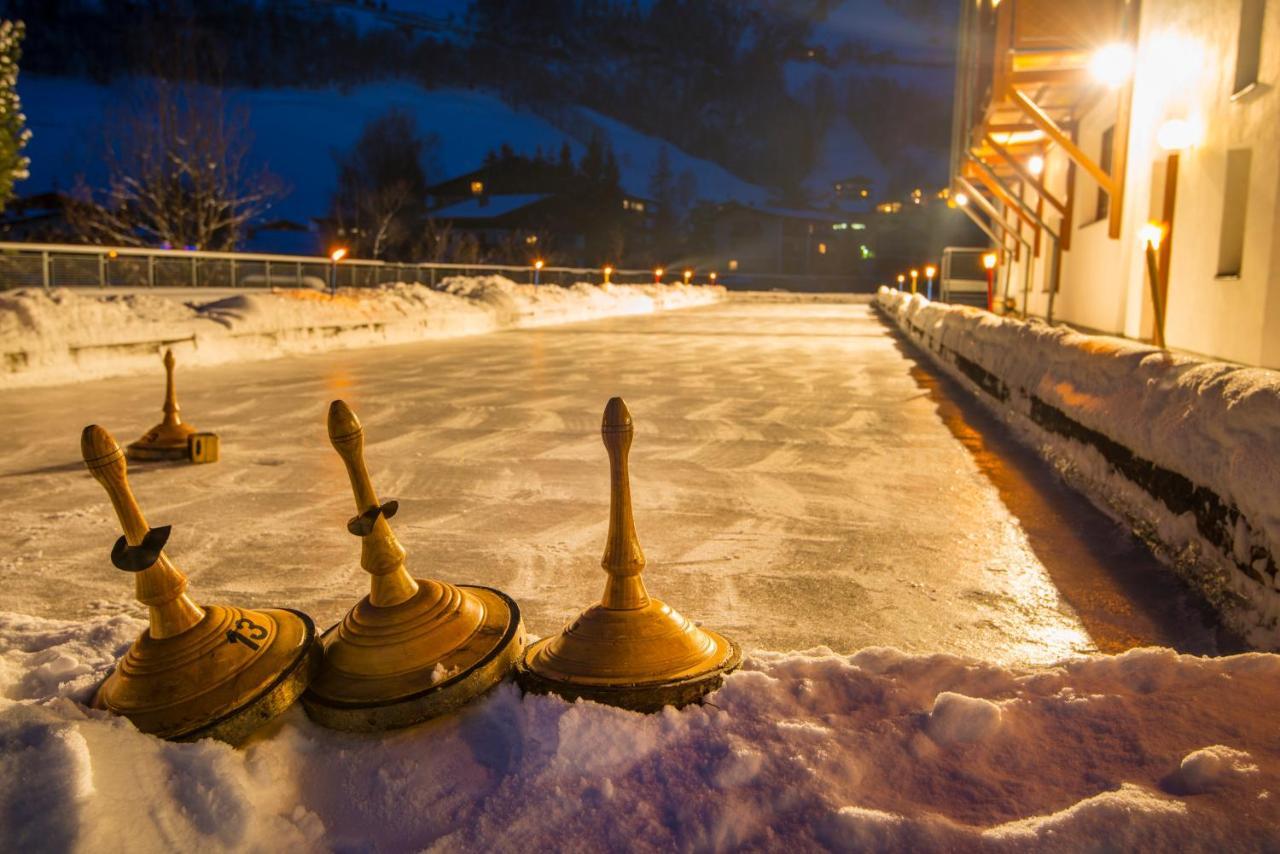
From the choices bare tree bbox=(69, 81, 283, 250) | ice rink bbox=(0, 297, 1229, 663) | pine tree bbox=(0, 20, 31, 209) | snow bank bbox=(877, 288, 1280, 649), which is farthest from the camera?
bare tree bbox=(69, 81, 283, 250)

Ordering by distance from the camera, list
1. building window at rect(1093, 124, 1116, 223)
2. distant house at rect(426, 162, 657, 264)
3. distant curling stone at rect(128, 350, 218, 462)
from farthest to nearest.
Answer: distant house at rect(426, 162, 657, 264), building window at rect(1093, 124, 1116, 223), distant curling stone at rect(128, 350, 218, 462)

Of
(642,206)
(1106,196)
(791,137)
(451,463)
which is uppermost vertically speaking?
(791,137)

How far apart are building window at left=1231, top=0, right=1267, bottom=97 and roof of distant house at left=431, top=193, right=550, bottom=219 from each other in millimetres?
74509

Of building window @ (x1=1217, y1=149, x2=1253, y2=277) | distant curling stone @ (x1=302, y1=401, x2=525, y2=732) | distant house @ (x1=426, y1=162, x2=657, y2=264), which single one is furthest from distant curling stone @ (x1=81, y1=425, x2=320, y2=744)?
distant house @ (x1=426, y1=162, x2=657, y2=264)

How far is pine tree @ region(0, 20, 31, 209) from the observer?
75.0ft

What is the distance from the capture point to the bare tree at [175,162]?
122 ft

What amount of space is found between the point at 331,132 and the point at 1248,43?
139m

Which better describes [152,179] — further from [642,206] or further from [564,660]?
[642,206]

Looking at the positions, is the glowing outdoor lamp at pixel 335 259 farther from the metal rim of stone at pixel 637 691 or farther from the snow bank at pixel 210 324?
the metal rim of stone at pixel 637 691

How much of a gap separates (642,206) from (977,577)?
10250cm

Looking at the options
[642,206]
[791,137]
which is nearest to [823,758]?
[642,206]

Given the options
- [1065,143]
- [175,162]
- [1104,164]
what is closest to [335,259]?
[1065,143]

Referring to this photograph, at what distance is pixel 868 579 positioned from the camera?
399 centimetres

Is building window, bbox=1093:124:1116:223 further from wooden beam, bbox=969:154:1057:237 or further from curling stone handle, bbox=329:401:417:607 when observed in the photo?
curling stone handle, bbox=329:401:417:607
